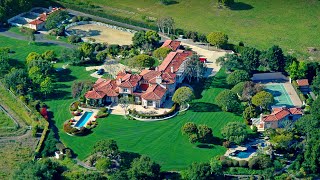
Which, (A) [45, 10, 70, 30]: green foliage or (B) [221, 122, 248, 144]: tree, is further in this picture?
(A) [45, 10, 70, 30]: green foliage

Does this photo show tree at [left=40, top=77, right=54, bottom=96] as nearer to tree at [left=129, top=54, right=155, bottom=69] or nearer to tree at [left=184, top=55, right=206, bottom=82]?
tree at [left=129, top=54, right=155, bottom=69]

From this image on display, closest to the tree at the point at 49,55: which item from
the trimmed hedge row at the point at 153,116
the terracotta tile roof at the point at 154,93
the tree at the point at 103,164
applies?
the terracotta tile roof at the point at 154,93

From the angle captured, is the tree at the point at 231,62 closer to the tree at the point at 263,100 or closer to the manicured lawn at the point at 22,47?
the tree at the point at 263,100

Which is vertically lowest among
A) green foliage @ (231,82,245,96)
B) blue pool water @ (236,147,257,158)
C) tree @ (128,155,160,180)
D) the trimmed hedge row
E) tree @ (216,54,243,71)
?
tree @ (128,155,160,180)

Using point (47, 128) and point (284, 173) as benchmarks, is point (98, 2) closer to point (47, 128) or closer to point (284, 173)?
point (47, 128)

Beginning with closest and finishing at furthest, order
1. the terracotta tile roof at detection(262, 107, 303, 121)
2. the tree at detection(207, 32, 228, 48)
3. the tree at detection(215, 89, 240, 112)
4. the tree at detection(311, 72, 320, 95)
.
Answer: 1. the terracotta tile roof at detection(262, 107, 303, 121)
2. the tree at detection(215, 89, 240, 112)
3. the tree at detection(311, 72, 320, 95)
4. the tree at detection(207, 32, 228, 48)

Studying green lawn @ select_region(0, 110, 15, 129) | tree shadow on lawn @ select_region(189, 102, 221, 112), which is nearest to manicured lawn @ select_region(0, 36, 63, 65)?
green lawn @ select_region(0, 110, 15, 129)

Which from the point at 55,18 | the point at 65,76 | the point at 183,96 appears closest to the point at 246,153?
the point at 183,96
